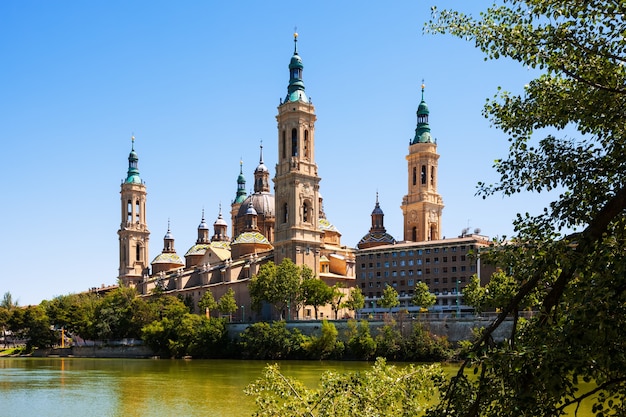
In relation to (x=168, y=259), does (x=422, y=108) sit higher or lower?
higher

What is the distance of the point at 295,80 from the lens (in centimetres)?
10612

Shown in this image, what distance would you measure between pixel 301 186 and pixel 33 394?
6034 cm

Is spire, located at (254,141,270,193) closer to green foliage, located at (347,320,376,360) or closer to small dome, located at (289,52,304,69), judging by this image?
small dome, located at (289,52,304,69)

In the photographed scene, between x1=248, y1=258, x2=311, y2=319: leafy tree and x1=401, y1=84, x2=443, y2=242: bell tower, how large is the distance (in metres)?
32.0

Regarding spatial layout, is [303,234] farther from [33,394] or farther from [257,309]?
[33,394]

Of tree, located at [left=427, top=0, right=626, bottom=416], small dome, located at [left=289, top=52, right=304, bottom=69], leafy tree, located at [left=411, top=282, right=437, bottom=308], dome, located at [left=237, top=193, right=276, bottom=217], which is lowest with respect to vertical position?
leafy tree, located at [left=411, top=282, right=437, bottom=308]

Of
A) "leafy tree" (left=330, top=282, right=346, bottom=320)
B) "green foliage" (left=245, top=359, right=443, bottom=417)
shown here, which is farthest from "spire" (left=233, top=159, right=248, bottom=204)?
"green foliage" (left=245, top=359, right=443, bottom=417)

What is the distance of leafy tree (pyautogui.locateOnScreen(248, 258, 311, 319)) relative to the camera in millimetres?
85938

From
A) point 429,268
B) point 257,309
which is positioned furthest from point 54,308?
point 429,268

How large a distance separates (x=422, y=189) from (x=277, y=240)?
2794cm

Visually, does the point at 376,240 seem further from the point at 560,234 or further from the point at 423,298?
the point at 560,234

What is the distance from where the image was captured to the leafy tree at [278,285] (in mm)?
85938

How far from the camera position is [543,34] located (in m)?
9.19

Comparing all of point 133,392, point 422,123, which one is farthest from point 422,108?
point 133,392
